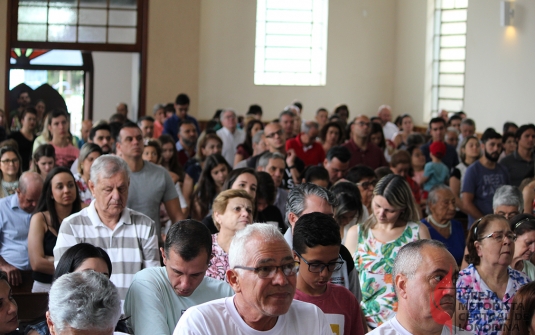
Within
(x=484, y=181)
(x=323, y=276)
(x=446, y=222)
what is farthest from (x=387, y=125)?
(x=323, y=276)

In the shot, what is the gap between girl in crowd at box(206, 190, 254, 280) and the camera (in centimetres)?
A: 417

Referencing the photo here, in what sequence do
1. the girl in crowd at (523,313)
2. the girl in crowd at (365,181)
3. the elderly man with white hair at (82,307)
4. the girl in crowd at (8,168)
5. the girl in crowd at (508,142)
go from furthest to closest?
the girl in crowd at (508,142) < the girl in crowd at (8,168) < the girl in crowd at (365,181) < the girl in crowd at (523,313) < the elderly man with white hair at (82,307)

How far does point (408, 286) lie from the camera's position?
2.84m

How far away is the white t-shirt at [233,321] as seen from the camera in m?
2.65

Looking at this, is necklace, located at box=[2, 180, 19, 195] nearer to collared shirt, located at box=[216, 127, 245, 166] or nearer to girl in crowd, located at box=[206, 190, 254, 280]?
girl in crowd, located at box=[206, 190, 254, 280]

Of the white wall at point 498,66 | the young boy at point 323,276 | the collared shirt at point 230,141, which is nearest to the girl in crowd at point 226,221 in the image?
the young boy at point 323,276

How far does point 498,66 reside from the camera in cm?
1380

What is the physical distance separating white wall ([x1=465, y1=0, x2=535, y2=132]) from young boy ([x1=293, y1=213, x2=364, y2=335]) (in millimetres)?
10222

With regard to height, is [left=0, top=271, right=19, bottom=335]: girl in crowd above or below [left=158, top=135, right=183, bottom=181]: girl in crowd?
below

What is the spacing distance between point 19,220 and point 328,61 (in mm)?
Result: 12163

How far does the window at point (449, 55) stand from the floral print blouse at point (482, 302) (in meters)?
11.5

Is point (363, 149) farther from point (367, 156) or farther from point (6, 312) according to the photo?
point (6, 312)

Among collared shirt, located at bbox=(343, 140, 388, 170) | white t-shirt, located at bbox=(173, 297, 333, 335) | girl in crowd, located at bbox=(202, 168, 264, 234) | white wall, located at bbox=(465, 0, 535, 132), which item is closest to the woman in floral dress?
girl in crowd, located at bbox=(202, 168, 264, 234)

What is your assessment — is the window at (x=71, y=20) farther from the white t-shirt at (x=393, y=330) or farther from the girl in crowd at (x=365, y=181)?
the white t-shirt at (x=393, y=330)
